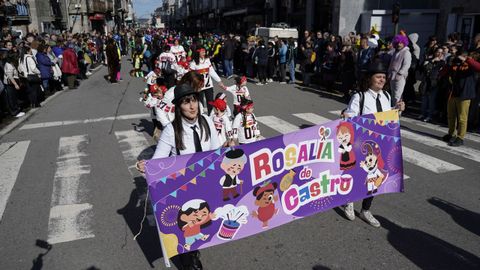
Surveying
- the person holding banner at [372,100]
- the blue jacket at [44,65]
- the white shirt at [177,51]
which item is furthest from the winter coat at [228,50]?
the person holding banner at [372,100]

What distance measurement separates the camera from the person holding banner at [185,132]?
3.34 m

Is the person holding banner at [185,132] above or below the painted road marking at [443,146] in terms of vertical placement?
above

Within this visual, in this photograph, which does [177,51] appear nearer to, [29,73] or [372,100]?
[29,73]

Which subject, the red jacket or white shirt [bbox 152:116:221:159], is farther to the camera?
the red jacket

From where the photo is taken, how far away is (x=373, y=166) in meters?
4.34

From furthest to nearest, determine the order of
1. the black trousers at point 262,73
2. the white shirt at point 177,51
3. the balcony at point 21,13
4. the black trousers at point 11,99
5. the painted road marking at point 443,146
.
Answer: the balcony at point 21,13 → the black trousers at point 262,73 → the white shirt at point 177,51 → the black trousers at point 11,99 → the painted road marking at point 443,146

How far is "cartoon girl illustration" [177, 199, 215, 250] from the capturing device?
131 inches

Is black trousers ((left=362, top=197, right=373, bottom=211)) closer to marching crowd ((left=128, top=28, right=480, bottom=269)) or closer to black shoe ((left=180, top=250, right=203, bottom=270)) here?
marching crowd ((left=128, top=28, right=480, bottom=269))

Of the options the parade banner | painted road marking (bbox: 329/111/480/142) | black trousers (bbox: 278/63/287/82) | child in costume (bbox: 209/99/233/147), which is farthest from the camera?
black trousers (bbox: 278/63/287/82)

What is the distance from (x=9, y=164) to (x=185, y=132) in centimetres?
525

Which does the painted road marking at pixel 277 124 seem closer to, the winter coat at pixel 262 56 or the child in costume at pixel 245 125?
the child in costume at pixel 245 125

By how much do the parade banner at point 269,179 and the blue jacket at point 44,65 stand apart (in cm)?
1208

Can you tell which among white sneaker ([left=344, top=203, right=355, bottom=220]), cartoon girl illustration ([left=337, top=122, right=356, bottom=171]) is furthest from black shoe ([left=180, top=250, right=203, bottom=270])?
white sneaker ([left=344, top=203, right=355, bottom=220])

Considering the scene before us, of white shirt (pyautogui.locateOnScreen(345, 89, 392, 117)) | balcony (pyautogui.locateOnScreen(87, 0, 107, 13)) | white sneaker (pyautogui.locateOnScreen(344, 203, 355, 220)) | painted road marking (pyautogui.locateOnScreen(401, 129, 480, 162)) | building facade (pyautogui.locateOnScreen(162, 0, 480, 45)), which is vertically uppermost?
balcony (pyautogui.locateOnScreen(87, 0, 107, 13))
